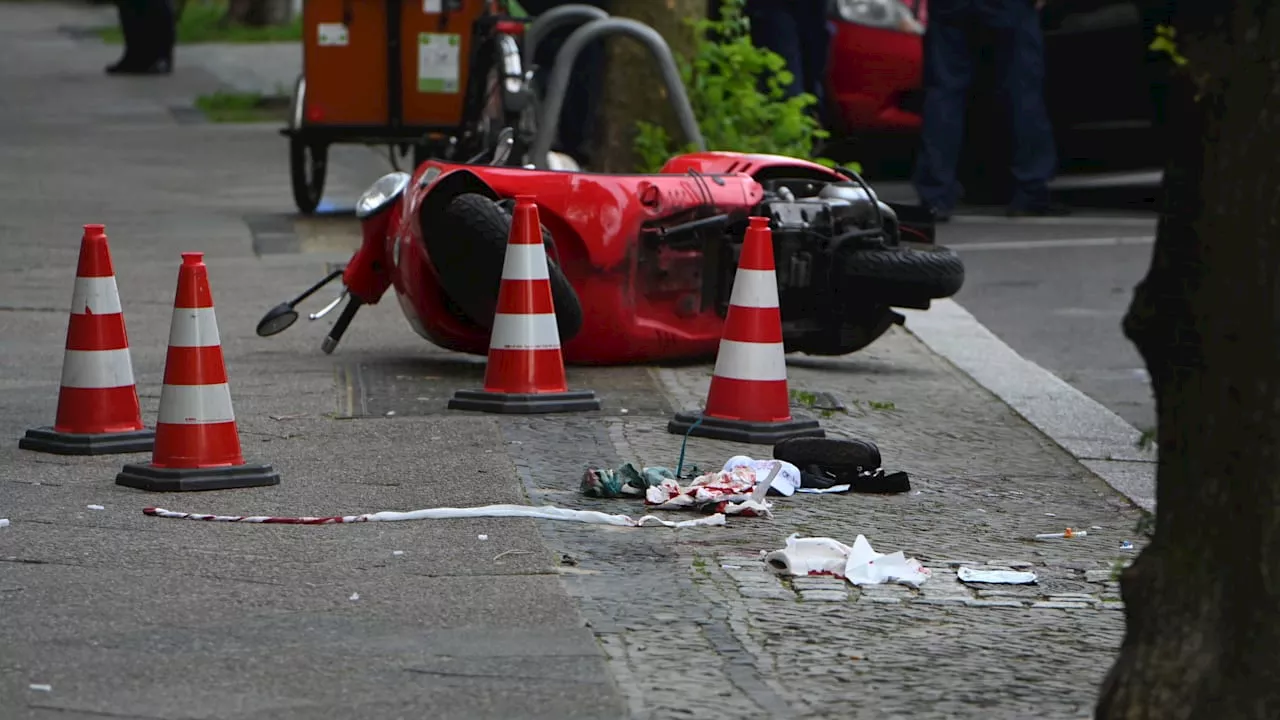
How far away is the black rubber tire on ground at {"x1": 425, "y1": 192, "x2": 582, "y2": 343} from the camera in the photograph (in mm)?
7031

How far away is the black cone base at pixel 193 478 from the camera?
554cm

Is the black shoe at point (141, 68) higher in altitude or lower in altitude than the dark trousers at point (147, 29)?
lower

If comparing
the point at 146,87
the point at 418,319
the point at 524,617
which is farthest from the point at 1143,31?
the point at 146,87

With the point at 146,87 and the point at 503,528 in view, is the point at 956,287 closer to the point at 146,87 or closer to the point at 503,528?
the point at 503,528

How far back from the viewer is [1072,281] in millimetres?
10547

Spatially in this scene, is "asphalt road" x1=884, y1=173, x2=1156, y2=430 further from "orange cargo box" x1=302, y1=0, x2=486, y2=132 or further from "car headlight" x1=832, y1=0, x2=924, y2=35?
"orange cargo box" x1=302, y1=0, x2=486, y2=132

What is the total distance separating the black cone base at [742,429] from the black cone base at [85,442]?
1511 mm

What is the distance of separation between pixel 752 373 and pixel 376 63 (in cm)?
Answer: 638

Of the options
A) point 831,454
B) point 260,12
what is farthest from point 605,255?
point 260,12

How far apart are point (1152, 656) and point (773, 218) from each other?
169 inches

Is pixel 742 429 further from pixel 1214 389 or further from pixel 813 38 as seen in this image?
pixel 813 38

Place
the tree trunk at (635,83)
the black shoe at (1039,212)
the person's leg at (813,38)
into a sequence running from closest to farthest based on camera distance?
the tree trunk at (635,83) < the person's leg at (813,38) < the black shoe at (1039,212)

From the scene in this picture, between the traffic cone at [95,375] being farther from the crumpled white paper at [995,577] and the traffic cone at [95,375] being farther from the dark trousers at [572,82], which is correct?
the dark trousers at [572,82]

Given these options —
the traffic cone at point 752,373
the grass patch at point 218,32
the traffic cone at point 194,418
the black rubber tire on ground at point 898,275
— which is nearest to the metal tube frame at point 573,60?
the black rubber tire on ground at point 898,275
